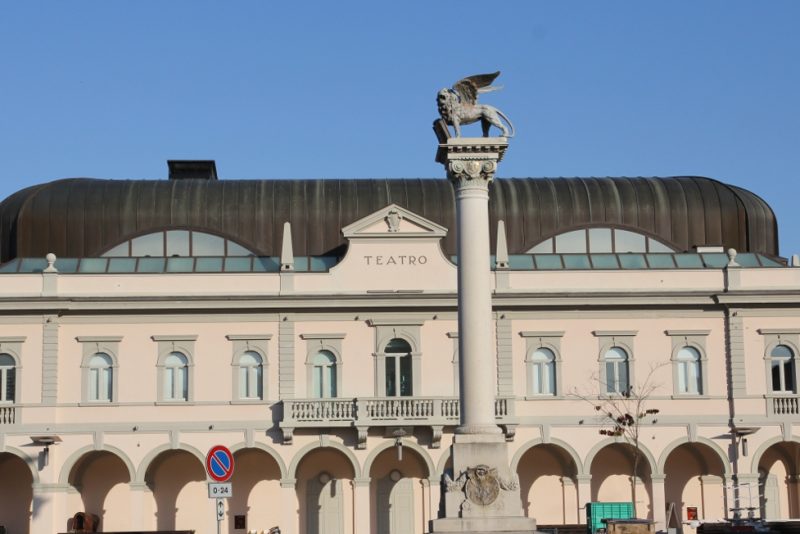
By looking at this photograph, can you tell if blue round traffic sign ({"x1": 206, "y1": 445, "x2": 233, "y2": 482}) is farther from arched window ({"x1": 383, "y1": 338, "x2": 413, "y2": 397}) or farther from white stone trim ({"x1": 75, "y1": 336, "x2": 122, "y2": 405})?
white stone trim ({"x1": 75, "y1": 336, "x2": 122, "y2": 405})

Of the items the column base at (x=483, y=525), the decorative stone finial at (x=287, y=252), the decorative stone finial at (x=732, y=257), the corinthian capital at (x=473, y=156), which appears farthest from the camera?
the decorative stone finial at (x=732, y=257)

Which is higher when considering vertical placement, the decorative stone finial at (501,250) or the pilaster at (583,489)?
the decorative stone finial at (501,250)

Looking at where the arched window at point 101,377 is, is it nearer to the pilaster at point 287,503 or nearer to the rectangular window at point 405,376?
the pilaster at point 287,503

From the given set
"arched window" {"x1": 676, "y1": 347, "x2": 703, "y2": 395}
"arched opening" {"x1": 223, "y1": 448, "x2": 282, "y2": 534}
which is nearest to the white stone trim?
"arched opening" {"x1": 223, "y1": 448, "x2": 282, "y2": 534}

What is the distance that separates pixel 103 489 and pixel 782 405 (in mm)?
24264

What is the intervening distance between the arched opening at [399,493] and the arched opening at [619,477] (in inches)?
247

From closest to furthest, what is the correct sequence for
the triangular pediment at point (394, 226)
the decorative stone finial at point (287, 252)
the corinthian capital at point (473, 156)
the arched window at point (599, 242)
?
the corinthian capital at point (473, 156) < the triangular pediment at point (394, 226) < the decorative stone finial at point (287, 252) < the arched window at point (599, 242)

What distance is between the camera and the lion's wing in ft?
110

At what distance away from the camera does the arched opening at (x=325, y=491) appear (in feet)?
174

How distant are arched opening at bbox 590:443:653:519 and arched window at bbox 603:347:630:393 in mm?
2105

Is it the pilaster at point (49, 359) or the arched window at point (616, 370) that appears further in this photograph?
the arched window at point (616, 370)

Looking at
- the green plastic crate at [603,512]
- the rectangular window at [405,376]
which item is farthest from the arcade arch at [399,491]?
the green plastic crate at [603,512]

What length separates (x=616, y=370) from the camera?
5359cm

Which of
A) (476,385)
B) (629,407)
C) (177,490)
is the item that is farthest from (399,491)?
(476,385)
